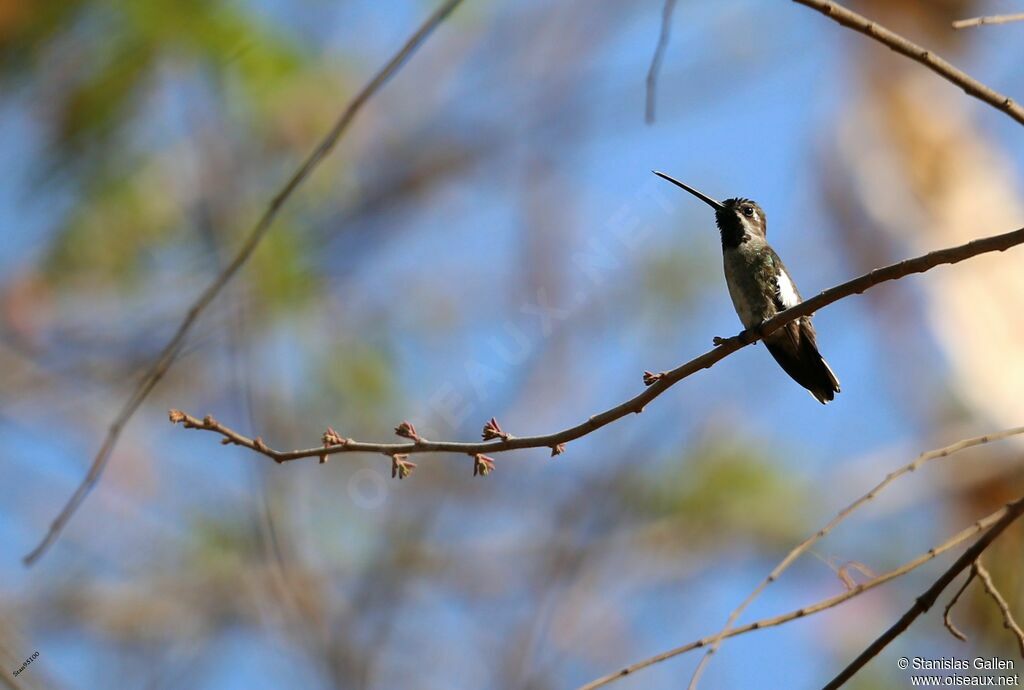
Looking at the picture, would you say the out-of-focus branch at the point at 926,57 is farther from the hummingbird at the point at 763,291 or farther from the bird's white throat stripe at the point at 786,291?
the bird's white throat stripe at the point at 786,291

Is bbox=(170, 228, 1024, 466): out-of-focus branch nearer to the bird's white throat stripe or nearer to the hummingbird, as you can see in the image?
the hummingbird

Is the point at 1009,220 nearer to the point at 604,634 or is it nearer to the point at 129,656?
the point at 604,634

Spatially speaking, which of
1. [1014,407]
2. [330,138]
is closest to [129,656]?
[330,138]

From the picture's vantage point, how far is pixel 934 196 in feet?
24.8

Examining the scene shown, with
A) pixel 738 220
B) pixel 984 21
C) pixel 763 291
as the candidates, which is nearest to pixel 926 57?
pixel 984 21

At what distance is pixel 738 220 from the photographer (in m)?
3.92

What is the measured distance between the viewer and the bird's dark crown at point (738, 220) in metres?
3.87

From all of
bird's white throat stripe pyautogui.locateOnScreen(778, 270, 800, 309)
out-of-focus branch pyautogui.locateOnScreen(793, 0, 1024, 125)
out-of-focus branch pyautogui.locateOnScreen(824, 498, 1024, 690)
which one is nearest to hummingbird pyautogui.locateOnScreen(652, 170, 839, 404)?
bird's white throat stripe pyautogui.locateOnScreen(778, 270, 800, 309)

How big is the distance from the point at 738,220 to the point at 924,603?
2.14 m

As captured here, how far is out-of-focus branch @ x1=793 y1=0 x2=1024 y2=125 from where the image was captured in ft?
6.59

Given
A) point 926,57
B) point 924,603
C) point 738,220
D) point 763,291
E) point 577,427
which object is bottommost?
point 924,603

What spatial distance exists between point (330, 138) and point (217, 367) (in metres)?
3.96

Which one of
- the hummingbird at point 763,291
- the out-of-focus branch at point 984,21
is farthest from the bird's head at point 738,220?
the out-of-focus branch at point 984,21

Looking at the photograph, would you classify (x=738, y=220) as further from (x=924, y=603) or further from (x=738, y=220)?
(x=924, y=603)
